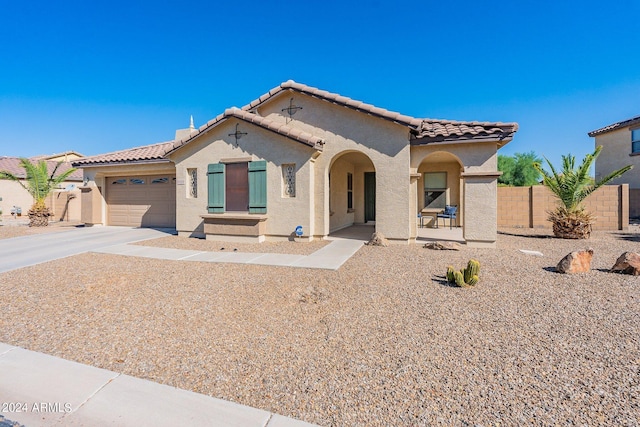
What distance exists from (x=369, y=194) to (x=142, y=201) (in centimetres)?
1136

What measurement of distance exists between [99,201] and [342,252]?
45.0 feet

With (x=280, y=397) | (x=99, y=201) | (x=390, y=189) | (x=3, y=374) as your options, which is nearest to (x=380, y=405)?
(x=280, y=397)

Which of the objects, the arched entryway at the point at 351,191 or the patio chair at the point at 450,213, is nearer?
the arched entryway at the point at 351,191

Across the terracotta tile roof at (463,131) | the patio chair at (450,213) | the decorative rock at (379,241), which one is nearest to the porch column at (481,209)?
the terracotta tile roof at (463,131)

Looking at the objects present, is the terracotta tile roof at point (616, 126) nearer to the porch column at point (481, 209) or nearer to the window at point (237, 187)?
the porch column at point (481, 209)

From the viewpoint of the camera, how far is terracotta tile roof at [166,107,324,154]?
10344mm

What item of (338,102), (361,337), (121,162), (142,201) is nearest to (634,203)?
(338,102)

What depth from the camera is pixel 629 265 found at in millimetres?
6566

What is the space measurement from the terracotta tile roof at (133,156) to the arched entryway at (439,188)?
39.2ft

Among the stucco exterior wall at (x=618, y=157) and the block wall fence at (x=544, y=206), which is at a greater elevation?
the stucco exterior wall at (x=618, y=157)

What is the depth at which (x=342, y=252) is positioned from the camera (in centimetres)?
895

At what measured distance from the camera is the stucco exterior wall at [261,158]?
10.7 m

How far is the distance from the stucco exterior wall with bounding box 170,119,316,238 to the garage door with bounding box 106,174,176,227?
3.19 metres

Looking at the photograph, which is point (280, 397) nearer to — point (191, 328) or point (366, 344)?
point (366, 344)
